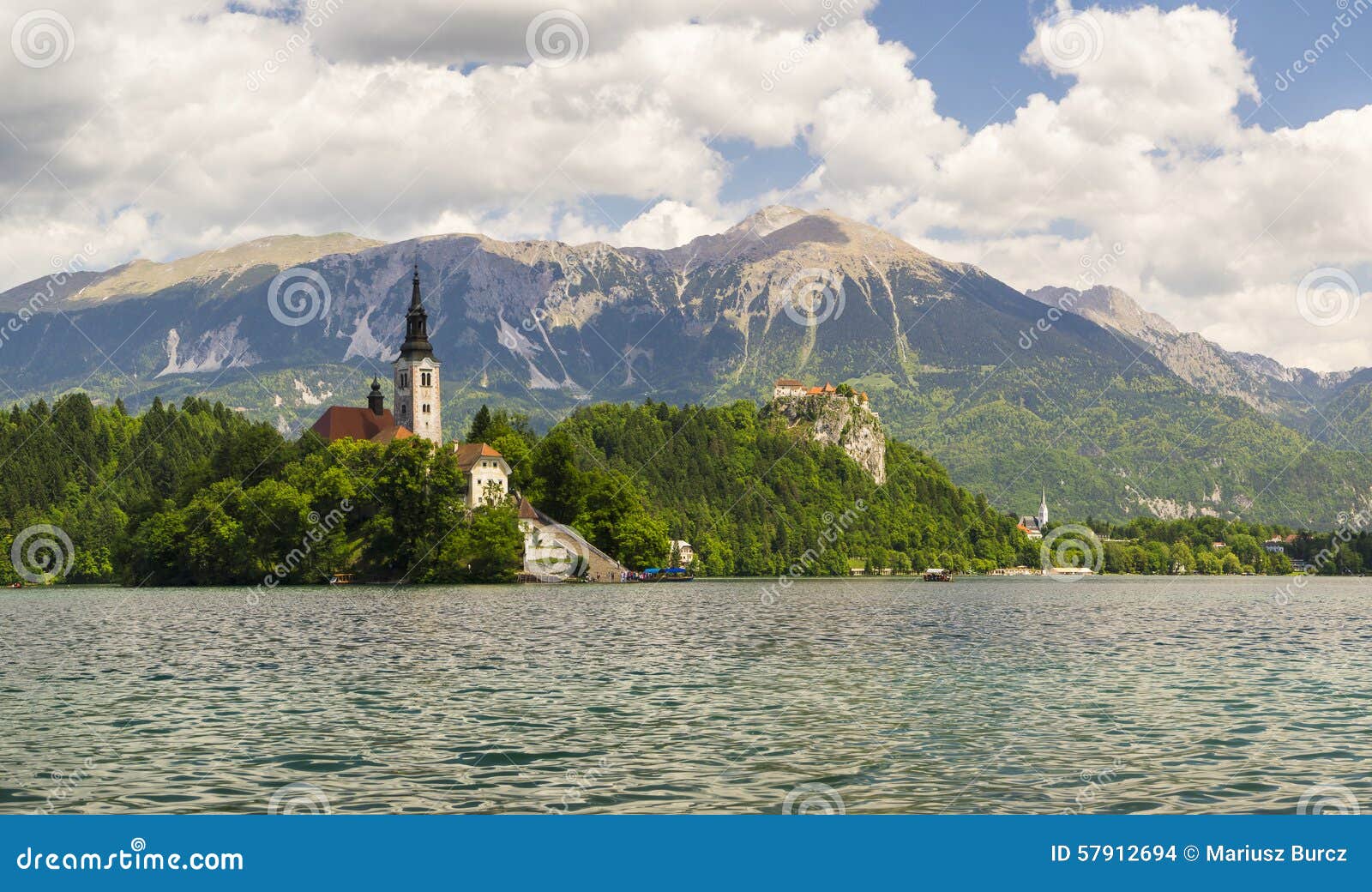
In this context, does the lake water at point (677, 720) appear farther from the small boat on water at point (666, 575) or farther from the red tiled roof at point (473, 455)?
the small boat on water at point (666, 575)

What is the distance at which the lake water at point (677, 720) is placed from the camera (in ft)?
78.5

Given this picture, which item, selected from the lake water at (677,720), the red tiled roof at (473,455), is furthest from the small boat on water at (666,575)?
the lake water at (677,720)

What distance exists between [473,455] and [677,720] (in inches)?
5653

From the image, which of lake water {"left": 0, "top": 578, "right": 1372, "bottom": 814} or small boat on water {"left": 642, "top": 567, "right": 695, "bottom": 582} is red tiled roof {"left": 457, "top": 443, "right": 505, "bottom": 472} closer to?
small boat on water {"left": 642, "top": 567, "right": 695, "bottom": 582}

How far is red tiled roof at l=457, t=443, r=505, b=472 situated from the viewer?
17275cm

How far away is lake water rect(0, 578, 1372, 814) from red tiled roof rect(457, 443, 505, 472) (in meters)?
100

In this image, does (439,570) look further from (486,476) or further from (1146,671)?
(1146,671)

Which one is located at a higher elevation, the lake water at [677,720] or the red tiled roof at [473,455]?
the red tiled roof at [473,455]

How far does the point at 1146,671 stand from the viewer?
156ft

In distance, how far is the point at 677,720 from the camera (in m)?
33.5

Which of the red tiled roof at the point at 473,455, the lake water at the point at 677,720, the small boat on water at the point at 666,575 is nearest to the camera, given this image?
the lake water at the point at 677,720

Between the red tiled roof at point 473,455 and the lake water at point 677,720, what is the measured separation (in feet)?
328

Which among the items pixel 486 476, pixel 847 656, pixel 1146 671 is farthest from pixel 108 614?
pixel 486 476
